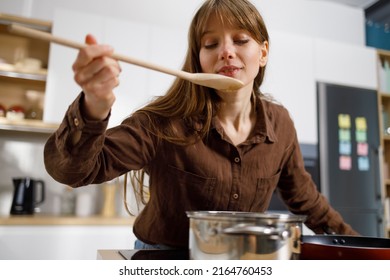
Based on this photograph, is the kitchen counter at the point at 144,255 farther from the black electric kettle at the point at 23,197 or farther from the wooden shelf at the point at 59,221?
the black electric kettle at the point at 23,197

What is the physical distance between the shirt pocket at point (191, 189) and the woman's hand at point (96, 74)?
0.97ft

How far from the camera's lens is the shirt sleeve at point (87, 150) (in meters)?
0.48

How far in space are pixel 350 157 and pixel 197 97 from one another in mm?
1644

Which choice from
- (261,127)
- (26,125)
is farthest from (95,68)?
(26,125)

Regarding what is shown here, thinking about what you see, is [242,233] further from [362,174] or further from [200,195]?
[362,174]

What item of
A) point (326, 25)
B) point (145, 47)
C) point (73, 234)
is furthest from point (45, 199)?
point (326, 25)

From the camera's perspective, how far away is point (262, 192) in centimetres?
78

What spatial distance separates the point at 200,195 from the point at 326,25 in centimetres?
222

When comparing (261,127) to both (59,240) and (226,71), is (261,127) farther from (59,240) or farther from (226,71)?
(59,240)

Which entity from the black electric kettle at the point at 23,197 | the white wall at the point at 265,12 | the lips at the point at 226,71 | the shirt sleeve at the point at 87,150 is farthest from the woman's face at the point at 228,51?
the white wall at the point at 265,12

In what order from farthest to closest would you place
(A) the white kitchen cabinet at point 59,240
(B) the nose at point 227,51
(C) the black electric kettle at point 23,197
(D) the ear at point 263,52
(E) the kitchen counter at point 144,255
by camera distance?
(C) the black electric kettle at point 23,197, (A) the white kitchen cabinet at point 59,240, (D) the ear at point 263,52, (B) the nose at point 227,51, (E) the kitchen counter at point 144,255

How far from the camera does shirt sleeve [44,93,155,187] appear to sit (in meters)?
0.48

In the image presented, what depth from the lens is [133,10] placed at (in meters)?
2.09

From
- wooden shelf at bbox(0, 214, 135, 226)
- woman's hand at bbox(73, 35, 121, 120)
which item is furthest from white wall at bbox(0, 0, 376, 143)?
woman's hand at bbox(73, 35, 121, 120)
